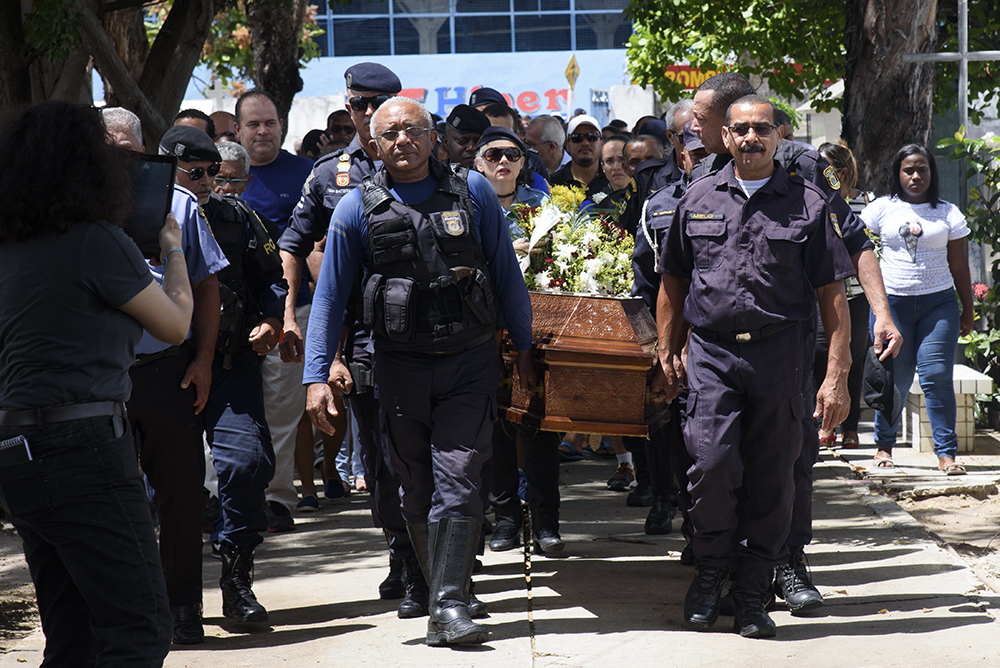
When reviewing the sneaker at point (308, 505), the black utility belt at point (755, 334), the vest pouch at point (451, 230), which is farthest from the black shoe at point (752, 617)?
the sneaker at point (308, 505)

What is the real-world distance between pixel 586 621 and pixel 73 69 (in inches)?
234

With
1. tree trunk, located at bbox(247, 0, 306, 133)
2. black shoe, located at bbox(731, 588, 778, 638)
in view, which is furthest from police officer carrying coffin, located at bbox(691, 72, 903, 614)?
tree trunk, located at bbox(247, 0, 306, 133)

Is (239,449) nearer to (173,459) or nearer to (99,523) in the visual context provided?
(173,459)

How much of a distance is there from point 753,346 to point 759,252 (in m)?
0.38

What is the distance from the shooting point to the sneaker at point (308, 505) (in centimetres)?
779

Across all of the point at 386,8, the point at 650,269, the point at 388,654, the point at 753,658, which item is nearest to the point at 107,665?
the point at 388,654

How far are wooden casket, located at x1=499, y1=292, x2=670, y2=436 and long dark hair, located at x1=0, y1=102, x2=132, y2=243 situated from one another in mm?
2362

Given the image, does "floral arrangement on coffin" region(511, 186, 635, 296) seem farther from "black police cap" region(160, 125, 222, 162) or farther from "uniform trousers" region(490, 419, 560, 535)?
"black police cap" region(160, 125, 222, 162)

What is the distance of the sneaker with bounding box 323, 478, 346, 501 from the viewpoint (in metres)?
8.17

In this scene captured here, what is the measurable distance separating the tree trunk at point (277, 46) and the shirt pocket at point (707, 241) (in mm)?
10148

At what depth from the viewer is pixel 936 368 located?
8469mm

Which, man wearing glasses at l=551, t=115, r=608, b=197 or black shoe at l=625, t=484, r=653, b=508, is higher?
man wearing glasses at l=551, t=115, r=608, b=197

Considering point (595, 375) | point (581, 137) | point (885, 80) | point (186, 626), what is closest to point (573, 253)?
point (595, 375)

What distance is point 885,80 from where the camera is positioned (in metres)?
10.7
